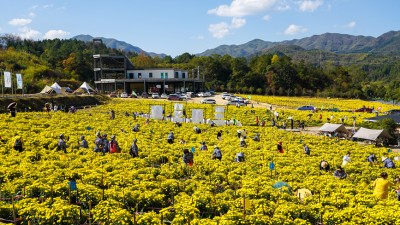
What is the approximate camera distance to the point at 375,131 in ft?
128

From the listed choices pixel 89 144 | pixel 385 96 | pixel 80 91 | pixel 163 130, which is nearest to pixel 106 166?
pixel 89 144

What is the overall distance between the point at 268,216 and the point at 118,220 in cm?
482

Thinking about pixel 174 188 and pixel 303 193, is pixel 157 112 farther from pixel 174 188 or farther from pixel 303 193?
pixel 303 193

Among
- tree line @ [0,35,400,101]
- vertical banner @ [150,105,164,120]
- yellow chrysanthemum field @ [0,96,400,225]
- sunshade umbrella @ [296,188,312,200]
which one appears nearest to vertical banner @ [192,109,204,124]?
vertical banner @ [150,105,164,120]

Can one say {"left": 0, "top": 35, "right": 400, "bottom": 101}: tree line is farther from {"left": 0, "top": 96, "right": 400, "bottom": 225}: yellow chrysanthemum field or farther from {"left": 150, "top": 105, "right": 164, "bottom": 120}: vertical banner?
{"left": 0, "top": 96, "right": 400, "bottom": 225}: yellow chrysanthemum field

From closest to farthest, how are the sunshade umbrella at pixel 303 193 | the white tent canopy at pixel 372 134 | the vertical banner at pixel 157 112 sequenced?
the sunshade umbrella at pixel 303 193, the white tent canopy at pixel 372 134, the vertical banner at pixel 157 112

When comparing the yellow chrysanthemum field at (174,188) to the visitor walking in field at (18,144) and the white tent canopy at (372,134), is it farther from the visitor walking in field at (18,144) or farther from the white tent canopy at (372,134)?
the white tent canopy at (372,134)

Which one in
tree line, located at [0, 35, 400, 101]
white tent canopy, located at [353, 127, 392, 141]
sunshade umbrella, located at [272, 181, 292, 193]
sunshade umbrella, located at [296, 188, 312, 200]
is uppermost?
tree line, located at [0, 35, 400, 101]

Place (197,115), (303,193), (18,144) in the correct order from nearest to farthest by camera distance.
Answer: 1. (303,193)
2. (18,144)
3. (197,115)

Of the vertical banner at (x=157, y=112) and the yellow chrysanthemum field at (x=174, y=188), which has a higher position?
the vertical banner at (x=157, y=112)

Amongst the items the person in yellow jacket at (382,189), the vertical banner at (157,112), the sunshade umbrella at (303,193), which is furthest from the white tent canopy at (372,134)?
the sunshade umbrella at (303,193)

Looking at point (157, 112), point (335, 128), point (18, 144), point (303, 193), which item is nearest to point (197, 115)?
point (157, 112)

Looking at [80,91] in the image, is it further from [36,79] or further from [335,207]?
[335,207]

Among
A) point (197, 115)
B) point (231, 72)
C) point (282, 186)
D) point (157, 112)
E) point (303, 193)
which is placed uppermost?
point (231, 72)
